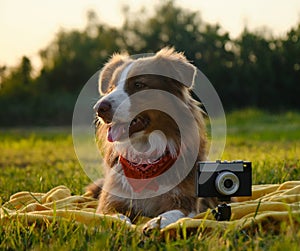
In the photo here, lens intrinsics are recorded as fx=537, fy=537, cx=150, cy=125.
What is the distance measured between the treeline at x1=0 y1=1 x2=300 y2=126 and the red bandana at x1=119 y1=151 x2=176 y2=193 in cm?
817

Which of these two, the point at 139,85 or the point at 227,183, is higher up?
the point at 139,85

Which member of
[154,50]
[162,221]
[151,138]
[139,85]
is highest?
[154,50]

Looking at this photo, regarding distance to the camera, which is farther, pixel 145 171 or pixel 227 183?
pixel 145 171

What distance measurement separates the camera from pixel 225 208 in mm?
3482

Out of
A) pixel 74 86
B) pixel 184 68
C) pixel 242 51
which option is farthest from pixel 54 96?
pixel 184 68

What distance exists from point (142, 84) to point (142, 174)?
746 mm

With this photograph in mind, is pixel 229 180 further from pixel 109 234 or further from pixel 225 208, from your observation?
pixel 109 234

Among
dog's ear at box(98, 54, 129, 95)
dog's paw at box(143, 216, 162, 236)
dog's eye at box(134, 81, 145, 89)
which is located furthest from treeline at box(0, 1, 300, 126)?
dog's paw at box(143, 216, 162, 236)

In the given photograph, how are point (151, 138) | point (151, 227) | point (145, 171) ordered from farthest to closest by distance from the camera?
point (151, 138)
point (145, 171)
point (151, 227)

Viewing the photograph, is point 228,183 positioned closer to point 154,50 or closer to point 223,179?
point 223,179

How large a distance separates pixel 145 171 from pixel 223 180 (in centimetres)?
94

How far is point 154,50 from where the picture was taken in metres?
24.3

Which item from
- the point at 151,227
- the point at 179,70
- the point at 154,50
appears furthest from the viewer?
the point at 154,50

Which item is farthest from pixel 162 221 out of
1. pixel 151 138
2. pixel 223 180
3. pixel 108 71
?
pixel 108 71
